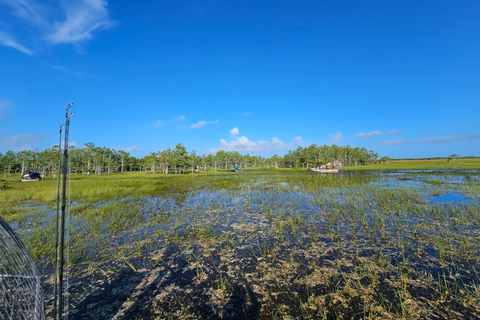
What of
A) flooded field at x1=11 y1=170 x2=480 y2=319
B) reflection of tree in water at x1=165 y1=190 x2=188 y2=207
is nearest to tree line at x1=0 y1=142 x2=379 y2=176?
reflection of tree in water at x1=165 y1=190 x2=188 y2=207

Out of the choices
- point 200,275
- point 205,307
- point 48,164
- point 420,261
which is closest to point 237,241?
point 200,275

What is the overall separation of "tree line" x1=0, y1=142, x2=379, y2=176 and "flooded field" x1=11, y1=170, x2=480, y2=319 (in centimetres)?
2525

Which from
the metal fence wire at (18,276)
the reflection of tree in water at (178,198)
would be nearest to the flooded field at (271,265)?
the metal fence wire at (18,276)

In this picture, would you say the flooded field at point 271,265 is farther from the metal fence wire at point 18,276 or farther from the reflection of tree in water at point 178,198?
the reflection of tree in water at point 178,198

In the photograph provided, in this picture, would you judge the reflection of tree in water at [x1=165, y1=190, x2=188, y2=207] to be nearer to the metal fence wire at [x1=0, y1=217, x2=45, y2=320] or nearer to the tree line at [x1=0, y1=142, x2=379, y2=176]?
the metal fence wire at [x1=0, y1=217, x2=45, y2=320]

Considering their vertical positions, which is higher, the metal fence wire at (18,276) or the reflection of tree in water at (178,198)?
the metal fence wire at (18,276)

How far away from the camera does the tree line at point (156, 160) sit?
43625 mm

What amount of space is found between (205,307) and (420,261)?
524cm

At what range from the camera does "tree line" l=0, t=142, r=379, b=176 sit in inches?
1718

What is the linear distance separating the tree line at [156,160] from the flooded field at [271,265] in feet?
82.8

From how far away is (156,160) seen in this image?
192 feet

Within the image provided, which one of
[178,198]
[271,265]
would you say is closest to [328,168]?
[178,198]

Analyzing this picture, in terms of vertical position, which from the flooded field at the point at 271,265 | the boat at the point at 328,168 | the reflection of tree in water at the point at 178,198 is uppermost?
the boat at the point at 328,168

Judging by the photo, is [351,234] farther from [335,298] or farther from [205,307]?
[205,307]
